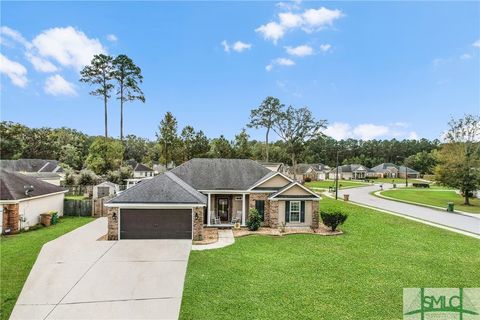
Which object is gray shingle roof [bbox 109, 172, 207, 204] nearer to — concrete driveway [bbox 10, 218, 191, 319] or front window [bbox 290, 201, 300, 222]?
concrete driveway [bbox 10, 218, 191, 319]

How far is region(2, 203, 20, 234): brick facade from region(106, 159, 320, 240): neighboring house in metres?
6.89

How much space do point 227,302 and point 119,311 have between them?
10.5ft

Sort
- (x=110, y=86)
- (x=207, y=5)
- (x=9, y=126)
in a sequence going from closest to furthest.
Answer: (x=207, y=5) < (x=110, y=86) < (x=9, y=126)

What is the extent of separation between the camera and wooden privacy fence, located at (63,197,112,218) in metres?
23.6

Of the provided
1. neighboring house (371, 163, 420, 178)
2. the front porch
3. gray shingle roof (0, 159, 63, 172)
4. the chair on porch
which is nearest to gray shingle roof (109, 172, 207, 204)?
the front porch

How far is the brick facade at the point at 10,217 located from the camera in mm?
17562

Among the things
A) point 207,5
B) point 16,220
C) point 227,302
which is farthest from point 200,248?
point 207,5

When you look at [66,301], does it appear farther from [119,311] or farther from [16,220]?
[16,220]

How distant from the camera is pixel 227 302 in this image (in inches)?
346

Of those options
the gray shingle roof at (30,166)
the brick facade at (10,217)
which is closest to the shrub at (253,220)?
the brick facade at (10,217)

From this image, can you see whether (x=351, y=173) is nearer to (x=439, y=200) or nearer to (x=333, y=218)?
(x=439, y=200)

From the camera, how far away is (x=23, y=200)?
18.4m

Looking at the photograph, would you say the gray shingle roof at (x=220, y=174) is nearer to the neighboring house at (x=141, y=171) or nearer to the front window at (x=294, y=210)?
the front window at (x=294, y=210)

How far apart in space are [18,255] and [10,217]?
6.15 m
